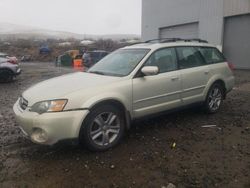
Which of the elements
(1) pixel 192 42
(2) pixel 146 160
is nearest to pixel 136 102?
(2) pixel 146 160

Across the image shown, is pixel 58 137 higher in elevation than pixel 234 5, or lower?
lower

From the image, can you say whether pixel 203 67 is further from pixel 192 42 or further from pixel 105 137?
pixel 105 137

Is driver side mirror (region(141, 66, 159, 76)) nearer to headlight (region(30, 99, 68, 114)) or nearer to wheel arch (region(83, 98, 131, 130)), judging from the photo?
wheel arch (region(83, 98, 131, 130))

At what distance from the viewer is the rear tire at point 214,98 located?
628 centimetres

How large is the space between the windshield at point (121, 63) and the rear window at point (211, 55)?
1.66m

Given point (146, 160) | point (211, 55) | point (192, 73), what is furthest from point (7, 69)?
point (146, 160)

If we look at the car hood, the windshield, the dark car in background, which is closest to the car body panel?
the windshield

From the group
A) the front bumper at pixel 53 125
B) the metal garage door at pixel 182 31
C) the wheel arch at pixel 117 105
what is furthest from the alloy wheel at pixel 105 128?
the metal garage door at pixel 182 31

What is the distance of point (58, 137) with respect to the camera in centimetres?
397

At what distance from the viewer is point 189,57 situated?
19.4ft

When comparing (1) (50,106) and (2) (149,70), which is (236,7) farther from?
(1) (50,106)

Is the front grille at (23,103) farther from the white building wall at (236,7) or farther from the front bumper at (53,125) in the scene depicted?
the white building wall at (236,7)

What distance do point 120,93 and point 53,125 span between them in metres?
1.19

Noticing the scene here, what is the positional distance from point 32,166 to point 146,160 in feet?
5.28
